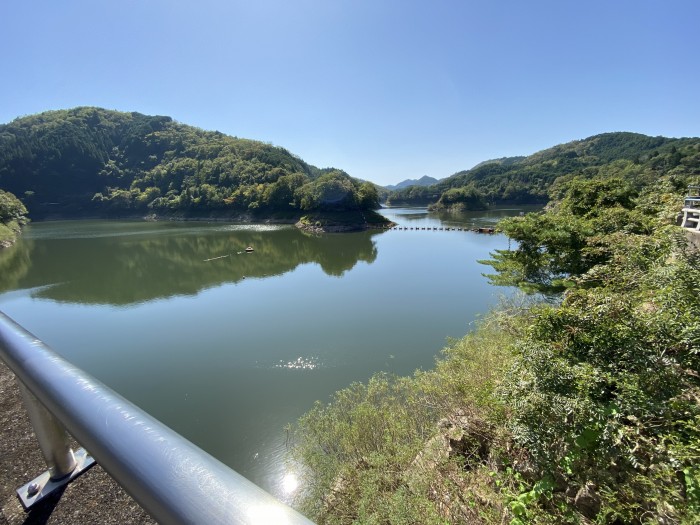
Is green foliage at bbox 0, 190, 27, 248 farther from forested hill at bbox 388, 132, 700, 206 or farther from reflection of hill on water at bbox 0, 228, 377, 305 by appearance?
forested hill at bbox 388, 132, 700, 206

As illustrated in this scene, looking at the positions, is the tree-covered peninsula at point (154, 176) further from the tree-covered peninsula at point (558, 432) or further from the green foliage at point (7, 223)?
the tree-covered peninsula at point (558, 432)

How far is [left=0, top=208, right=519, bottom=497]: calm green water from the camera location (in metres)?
9.20

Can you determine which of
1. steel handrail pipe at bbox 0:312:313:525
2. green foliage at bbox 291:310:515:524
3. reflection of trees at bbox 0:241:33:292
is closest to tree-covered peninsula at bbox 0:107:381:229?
reflection of trees at bbox 0:241:33:292

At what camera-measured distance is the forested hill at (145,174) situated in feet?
217

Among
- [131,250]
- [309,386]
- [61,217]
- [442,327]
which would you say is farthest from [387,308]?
[61,217]

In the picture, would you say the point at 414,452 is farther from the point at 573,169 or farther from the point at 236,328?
the point at 573,169

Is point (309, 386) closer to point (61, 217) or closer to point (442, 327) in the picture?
point (442, 327)

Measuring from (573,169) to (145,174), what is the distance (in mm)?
122410

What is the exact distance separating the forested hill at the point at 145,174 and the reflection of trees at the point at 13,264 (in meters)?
35.2

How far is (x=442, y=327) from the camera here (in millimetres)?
14008

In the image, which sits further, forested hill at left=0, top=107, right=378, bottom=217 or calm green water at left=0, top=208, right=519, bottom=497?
forested hill at left=0, top=107, right=378, bottom=217

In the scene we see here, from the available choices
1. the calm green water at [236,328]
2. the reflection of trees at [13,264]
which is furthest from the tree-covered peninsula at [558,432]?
the reflection of trees at [13,264]

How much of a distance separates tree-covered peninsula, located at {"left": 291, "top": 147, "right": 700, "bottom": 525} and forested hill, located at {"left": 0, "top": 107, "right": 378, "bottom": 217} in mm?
51635

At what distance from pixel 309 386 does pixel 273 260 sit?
70.3 feet
